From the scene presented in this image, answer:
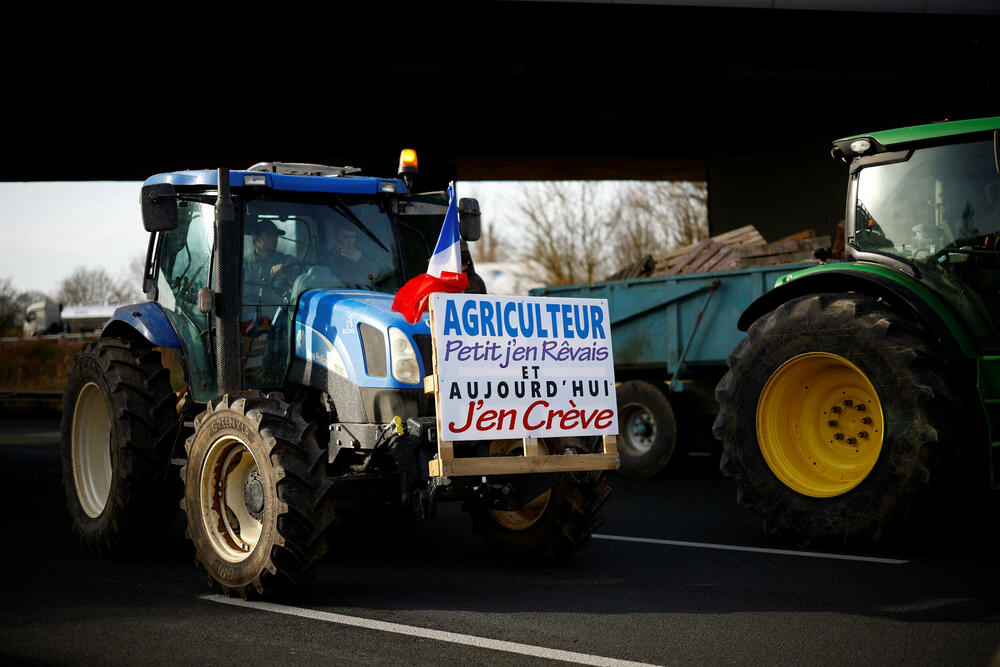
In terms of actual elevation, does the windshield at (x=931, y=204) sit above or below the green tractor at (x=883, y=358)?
above

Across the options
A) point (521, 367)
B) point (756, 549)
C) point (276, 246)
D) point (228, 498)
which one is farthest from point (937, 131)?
point (228, 498)

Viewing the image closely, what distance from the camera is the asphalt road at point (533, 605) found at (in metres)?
4.93

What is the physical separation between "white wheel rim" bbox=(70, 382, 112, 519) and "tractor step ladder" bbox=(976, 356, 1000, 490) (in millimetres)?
5956

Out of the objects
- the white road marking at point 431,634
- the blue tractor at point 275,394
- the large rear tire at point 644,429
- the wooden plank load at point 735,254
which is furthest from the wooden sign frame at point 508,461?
the wooden plank load at point 735,254

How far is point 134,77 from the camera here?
18.2 meters

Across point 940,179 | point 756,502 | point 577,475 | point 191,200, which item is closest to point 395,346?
point 577,475

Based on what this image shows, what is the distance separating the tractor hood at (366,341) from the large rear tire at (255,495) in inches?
20.3

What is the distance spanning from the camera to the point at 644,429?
41.7 ft

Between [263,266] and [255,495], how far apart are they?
5.56 feet

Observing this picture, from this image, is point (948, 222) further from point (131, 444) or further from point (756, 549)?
point (131, 444)

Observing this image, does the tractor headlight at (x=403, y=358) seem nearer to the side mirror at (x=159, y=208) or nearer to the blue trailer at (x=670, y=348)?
the side mirror at (x=159, y=208)

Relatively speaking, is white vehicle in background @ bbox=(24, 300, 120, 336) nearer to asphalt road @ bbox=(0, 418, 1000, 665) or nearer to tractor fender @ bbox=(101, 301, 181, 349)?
tractor fender @ bbox=(101, 301, 181, 349)

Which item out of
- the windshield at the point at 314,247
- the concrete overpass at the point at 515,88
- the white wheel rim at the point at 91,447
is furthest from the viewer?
the concrete overpass at the point at 515,88

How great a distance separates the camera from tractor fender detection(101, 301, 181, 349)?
7414 millimetres
